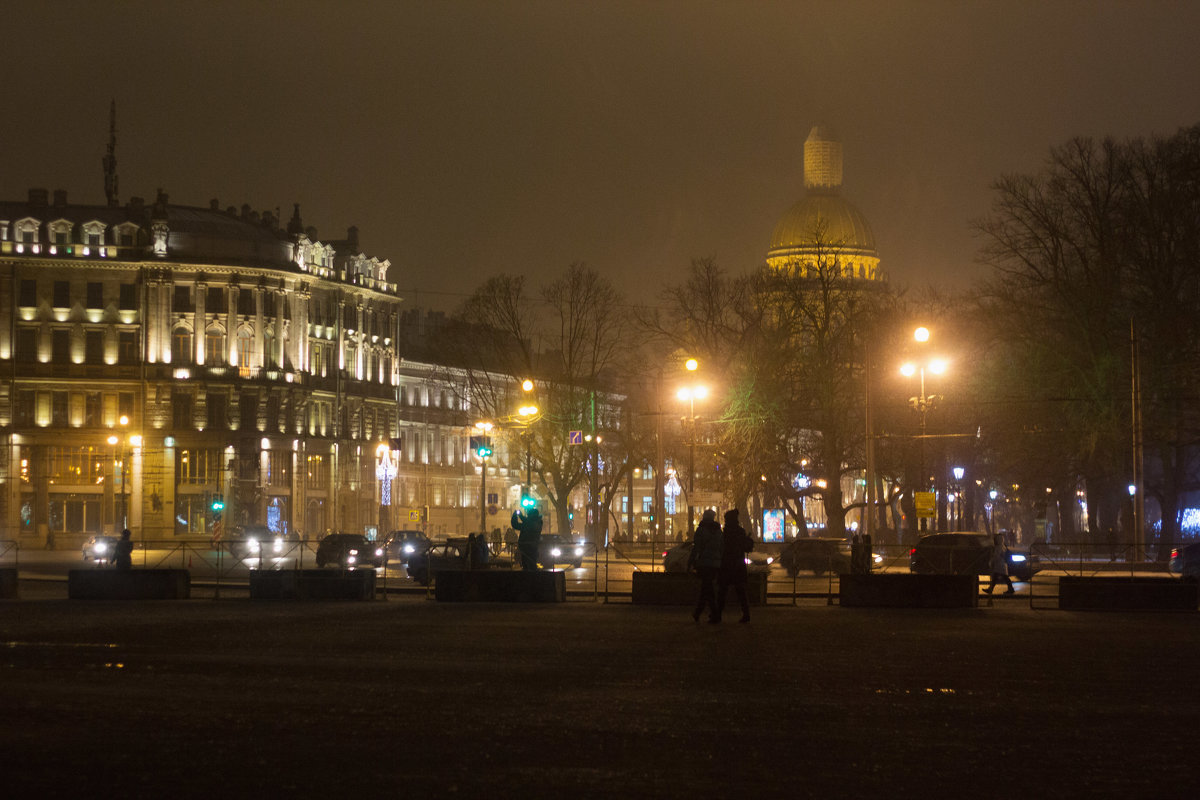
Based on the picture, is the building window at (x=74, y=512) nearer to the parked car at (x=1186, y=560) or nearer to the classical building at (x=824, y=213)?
the classical building at (x=824, y=213)

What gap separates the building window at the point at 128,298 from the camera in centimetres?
10931

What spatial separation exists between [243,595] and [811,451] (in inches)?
1317

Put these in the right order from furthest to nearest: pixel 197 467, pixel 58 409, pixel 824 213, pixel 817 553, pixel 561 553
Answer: pixel 824 213, pixel 197 467, pixel 58 409, pixel 561 553, pixel 817 553

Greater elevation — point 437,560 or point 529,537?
point 529,537

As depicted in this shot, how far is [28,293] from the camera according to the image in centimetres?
10800

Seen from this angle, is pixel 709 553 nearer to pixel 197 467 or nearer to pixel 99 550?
pixel 99 550

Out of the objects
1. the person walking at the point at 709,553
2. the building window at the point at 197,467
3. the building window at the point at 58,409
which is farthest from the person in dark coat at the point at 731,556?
the building window at the point at 58,409

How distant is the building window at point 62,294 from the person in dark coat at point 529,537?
77.7 m

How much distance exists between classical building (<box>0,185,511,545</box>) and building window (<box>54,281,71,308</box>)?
90mm

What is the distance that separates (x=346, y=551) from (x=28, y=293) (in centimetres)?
6016

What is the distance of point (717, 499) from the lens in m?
64.5

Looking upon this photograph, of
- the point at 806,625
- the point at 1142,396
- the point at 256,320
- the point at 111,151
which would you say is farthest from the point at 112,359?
the point at 806,625

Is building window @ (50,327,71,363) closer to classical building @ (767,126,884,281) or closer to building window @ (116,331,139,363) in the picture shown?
building window @ (116,331,139,363)

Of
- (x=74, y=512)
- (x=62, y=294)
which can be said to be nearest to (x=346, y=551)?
(x=74, y=512)
